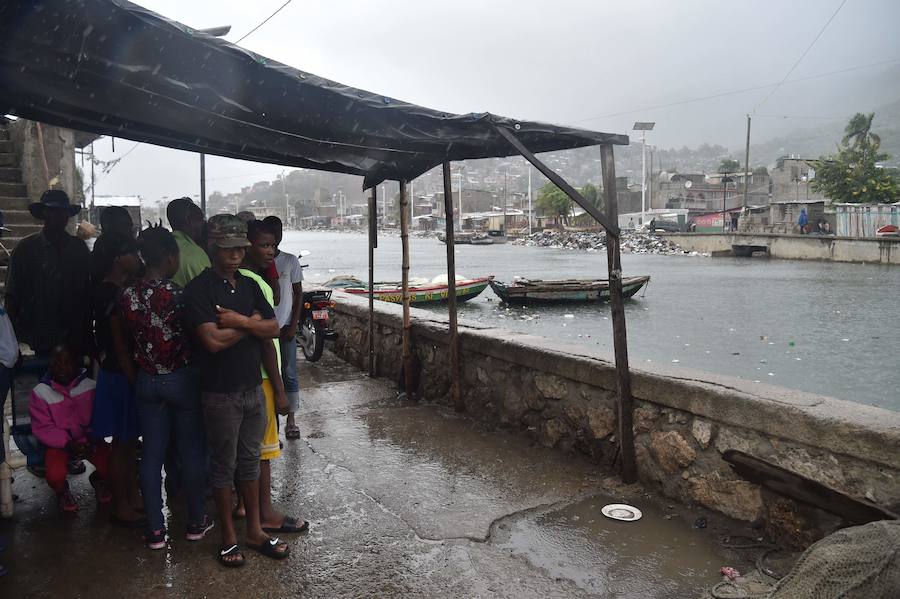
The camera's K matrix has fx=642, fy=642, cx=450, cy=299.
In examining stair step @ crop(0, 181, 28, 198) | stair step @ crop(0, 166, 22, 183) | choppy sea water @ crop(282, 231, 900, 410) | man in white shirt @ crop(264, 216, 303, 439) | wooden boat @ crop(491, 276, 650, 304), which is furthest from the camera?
wooden boat @ crop(491, 276, 650, 304)

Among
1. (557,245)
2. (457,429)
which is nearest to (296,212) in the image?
(557,245)

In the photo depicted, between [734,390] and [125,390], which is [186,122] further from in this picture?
[734,390]

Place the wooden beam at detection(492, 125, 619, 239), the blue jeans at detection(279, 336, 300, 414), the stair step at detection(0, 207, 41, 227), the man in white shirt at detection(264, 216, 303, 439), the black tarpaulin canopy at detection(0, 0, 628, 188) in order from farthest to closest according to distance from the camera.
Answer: the stair step at detection(0, 207, 41, 227) → the blue jeans at detection(279, 336, 300, 414) → the man in white shirt at detection(264, 216, 303, 439) → the wooden beam at detection(492, 125, 619, 239) → the black tarpaulin canopy at detection(0, 0, 628, 188)

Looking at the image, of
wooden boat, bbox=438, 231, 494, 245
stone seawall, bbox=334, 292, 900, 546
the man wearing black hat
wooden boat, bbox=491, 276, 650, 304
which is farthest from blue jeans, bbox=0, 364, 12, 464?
wooden boat, bbox=438, 231, 494, 245

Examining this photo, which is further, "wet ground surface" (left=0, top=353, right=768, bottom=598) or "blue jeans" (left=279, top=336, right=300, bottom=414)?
"blue jeans" (left=279, top=336, right=300, bottom=414)

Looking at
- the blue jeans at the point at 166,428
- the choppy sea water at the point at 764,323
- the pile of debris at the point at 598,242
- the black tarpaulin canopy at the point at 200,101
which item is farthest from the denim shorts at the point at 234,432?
the pile of debris at the point at 598,242

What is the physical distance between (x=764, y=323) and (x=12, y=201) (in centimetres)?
2077

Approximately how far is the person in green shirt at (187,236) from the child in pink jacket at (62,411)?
28.0 inches

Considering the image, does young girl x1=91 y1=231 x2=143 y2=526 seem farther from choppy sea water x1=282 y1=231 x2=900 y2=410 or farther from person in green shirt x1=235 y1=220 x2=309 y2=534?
choppy sea water x1=282 y1=231 x2=900 y2=410

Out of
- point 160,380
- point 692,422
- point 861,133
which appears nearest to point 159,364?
point 160,380

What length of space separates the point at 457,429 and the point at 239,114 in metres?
2.94

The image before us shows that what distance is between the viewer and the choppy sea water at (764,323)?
14672 mm

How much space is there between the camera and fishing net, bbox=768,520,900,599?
2164 mm

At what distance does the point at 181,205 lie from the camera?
3871mm
